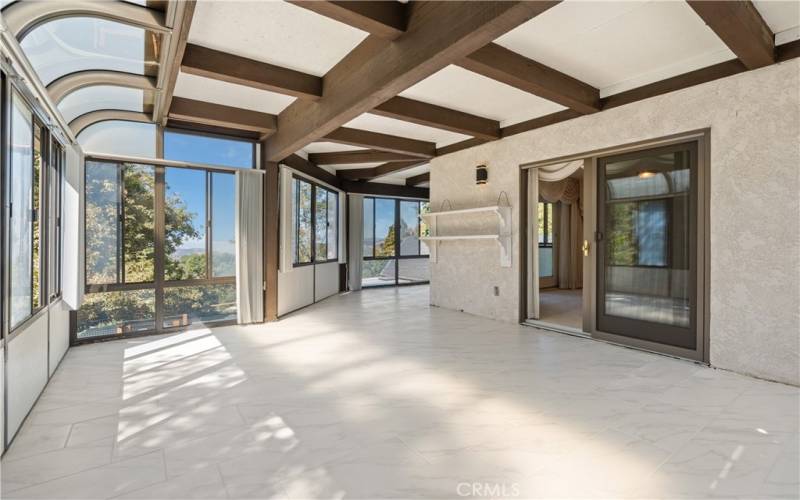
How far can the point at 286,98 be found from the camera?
414 centimetres

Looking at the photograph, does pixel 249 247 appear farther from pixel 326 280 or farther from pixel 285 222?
pixel 326 280

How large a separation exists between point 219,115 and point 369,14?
2592 millimetres

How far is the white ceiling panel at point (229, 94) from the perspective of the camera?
371 cm

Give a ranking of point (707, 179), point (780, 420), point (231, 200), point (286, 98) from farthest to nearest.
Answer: point (231, 200) → point (286, 98) → point (707, 179) → point (780, 420)

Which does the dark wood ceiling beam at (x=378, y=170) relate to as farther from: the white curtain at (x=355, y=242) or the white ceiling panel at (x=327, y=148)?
the white ceiling panel at (x=327, y=148)

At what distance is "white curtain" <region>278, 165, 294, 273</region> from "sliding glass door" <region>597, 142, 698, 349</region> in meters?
3.75

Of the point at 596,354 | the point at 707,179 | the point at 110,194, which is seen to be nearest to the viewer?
the point at 707,179

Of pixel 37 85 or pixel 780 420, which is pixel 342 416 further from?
pixel 37 85

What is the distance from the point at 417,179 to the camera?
359 inches

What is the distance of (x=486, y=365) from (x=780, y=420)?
183 cm

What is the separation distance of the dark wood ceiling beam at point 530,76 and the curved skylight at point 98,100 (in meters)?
3.05

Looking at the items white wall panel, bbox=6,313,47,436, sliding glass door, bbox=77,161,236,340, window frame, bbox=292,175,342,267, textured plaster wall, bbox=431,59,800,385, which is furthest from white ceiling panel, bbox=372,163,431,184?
white wall panel, bbox=6,313,47,436

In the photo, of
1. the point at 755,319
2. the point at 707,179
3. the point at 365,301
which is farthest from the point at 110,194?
the point at 755,319

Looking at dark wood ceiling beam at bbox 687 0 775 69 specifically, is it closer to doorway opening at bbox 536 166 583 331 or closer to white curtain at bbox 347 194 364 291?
doorway opening at bbox 536 166 583 331
